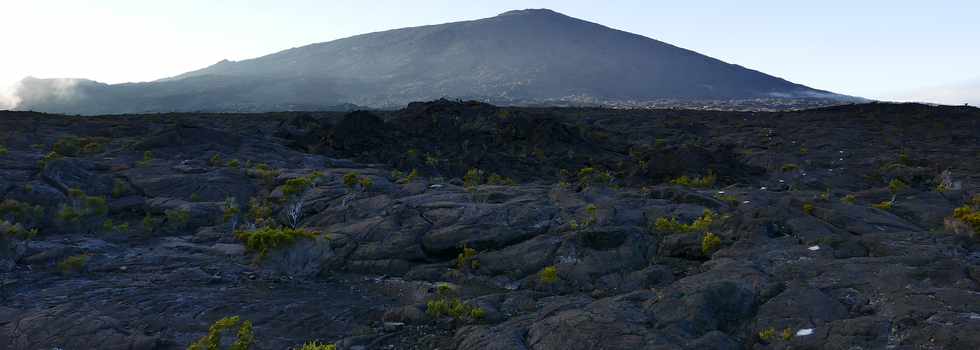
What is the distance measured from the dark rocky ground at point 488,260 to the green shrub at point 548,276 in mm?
222

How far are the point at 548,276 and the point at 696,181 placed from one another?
1773 centimetres

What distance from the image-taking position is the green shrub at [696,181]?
100.0 feet

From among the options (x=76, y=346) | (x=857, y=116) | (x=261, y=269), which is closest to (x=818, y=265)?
(x=261, y=269)

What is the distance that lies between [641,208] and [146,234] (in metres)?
17.3

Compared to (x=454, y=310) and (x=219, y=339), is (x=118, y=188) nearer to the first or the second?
(x=219, y=339)

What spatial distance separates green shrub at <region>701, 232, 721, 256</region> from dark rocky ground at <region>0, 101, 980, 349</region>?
0.12 m

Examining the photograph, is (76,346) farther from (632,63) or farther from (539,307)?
(632,63)

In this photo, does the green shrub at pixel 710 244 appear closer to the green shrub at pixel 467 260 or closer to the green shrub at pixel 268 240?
the green shrub at pixel 467 260

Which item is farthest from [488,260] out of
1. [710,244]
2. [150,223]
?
[150,223]

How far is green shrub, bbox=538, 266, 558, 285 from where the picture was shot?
1555 cm

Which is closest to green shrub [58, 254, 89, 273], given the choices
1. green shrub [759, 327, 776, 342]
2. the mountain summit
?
green shrub [759, 327, 776, 342]

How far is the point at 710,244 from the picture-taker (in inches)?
656

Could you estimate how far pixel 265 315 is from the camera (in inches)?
549

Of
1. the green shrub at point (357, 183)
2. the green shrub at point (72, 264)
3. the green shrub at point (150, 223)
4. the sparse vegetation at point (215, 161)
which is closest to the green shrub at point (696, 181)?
the green shrub at point (357, 183)
